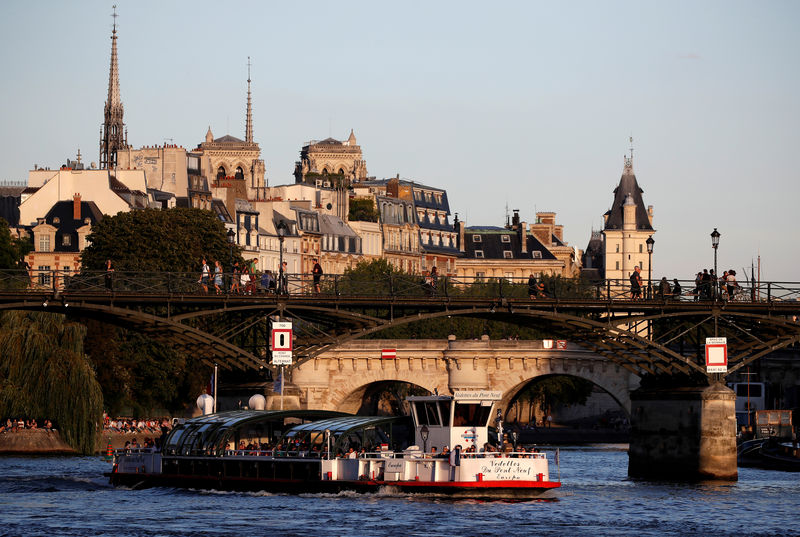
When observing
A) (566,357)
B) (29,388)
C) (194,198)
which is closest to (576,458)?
(566,357)

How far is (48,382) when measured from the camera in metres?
99.5

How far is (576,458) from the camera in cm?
11744

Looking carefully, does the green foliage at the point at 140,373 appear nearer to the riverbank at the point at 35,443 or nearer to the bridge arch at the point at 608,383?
the riverbank at the point at 35,443

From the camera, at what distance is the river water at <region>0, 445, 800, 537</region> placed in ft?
216

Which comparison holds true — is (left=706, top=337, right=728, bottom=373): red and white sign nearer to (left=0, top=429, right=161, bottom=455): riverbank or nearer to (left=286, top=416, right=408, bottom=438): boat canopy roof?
(left=286, top=416, right=408, bottom=438): boat canopy roof

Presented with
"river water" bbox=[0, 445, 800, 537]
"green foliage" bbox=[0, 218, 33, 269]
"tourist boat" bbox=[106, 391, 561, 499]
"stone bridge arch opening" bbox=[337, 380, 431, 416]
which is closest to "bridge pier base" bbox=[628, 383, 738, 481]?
"river water" bbox=[0, 445, 800, 537]

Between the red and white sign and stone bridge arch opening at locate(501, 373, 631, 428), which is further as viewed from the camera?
stone bridge arch opening at locate(501, 373, 631, 428)

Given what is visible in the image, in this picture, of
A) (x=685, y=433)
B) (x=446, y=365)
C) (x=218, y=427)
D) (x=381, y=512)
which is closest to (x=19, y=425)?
(x=218, y=427)

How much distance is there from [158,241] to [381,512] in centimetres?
6407

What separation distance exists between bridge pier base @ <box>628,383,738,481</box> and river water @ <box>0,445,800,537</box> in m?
3.03

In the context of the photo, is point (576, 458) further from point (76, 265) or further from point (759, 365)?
point (76, 265)

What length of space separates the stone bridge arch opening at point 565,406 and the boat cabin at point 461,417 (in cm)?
7380

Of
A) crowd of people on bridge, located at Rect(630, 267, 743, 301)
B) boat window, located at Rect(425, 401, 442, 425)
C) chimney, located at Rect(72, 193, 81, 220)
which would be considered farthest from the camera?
chimney, located at Rect(72, 193, 81, 220)

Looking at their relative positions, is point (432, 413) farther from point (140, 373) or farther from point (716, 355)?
point (140, 373)
